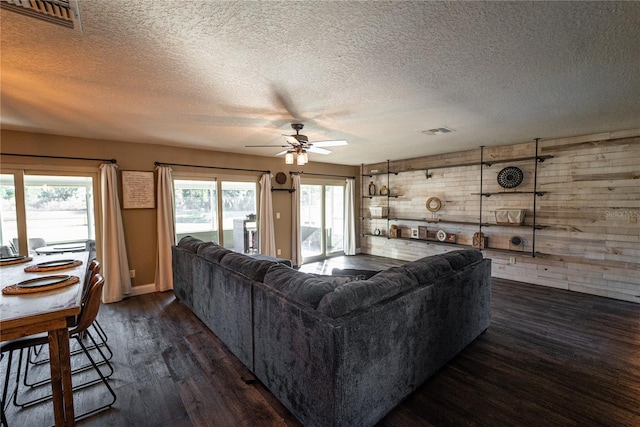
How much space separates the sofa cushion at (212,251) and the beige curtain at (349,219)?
175 inches

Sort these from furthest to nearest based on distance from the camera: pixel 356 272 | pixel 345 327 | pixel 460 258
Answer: pixel 356 272
pixel 460 258
pixel 345 327

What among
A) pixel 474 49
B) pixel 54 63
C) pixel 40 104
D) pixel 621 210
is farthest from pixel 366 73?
pixel 621 210

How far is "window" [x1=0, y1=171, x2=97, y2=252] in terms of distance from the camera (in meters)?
3.79

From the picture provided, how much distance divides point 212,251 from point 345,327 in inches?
84.1

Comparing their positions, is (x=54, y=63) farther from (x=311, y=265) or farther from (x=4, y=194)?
(x=311, y=265)

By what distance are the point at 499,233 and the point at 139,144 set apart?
6590 mm

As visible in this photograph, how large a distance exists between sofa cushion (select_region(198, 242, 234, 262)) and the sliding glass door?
3.41 metres

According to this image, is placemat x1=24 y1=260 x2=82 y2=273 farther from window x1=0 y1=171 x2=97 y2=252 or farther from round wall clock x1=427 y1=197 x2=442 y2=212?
round wall clock x1=427 y1=197 x2=442 y2=212

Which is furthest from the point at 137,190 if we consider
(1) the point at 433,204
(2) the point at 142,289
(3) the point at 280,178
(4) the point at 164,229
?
(1) the point at 433,204

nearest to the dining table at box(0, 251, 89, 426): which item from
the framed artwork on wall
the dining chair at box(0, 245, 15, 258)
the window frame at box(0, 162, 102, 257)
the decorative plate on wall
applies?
the dining chair at box(0, 245, 15, 258)

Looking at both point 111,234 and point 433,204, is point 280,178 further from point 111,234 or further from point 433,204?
point 433,204

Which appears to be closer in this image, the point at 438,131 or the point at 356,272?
the point at 356,272

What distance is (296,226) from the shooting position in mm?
6426

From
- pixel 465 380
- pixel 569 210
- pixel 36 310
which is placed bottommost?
pixel 465 380
